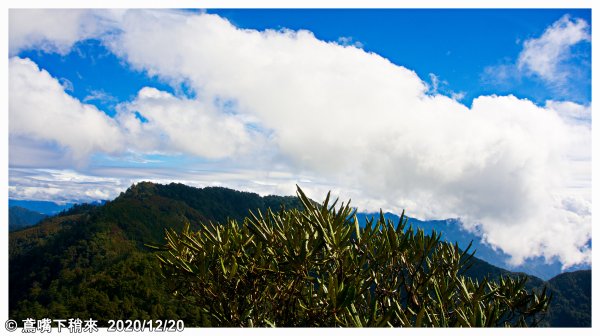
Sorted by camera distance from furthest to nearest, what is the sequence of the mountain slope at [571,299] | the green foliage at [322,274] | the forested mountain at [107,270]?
the mountain slope at [571,299]
the forested mountain at [107,270]
the green foliage at [322,274]

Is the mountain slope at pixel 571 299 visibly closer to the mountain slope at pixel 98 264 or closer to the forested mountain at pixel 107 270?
the forested mountain at pixel 107 270

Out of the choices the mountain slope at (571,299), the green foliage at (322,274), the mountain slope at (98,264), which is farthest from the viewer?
the mountain slope at (571,299)

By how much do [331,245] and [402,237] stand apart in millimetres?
1155

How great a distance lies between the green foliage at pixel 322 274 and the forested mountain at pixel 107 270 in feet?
152

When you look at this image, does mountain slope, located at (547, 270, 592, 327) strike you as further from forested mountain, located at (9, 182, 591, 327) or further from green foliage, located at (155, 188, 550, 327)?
green foliage, located at (155, 188, 550, 327)

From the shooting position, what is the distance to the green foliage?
12.5 feet

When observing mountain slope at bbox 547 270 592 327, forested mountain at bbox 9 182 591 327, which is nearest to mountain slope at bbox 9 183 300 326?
forested mountain at bbox 9 182 591 327

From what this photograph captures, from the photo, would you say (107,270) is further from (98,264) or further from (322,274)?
(322,274)

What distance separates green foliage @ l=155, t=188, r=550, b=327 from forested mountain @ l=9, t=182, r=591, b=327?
4622cm

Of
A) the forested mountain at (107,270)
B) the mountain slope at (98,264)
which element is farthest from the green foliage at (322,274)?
the forested mountain at (107,270)

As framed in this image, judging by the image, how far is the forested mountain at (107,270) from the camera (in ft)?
213

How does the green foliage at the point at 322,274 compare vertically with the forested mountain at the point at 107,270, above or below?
above

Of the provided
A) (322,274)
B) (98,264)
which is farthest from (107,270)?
(322,274)

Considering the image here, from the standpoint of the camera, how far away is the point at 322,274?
430cm
